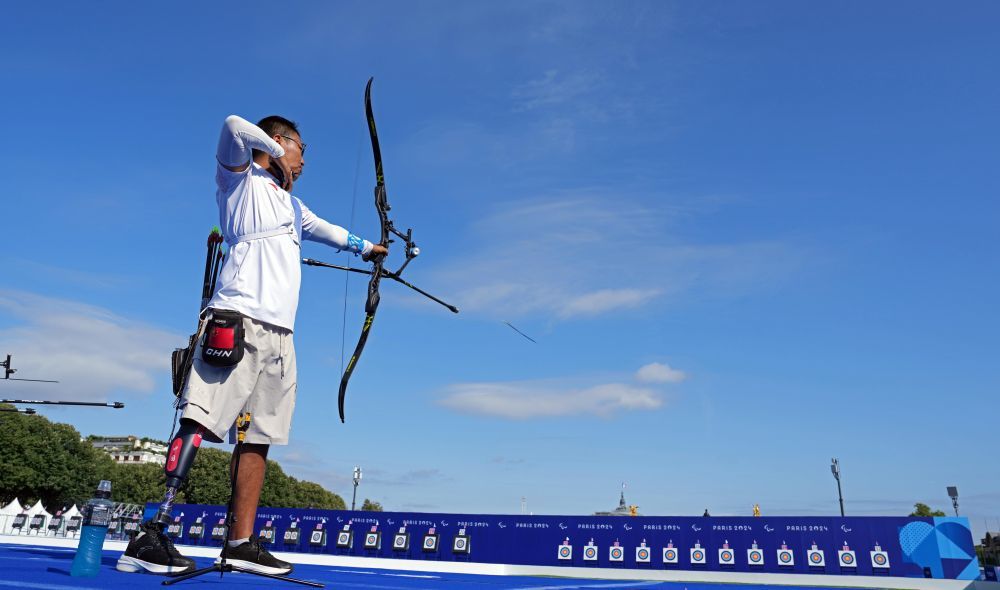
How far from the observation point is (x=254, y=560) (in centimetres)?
377

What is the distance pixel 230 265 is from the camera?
13.5ft

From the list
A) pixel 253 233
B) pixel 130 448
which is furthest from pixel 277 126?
pixel 130 448

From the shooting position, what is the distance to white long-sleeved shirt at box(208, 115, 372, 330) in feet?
13.1

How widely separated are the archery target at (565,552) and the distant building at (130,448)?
485ft

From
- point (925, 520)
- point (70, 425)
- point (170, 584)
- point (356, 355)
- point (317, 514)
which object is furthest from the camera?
point (70, 425)

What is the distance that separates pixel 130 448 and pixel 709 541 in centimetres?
16185

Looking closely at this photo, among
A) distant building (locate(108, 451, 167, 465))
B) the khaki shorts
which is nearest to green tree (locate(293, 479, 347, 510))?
distant building (locate(108, 451, 167, 465))

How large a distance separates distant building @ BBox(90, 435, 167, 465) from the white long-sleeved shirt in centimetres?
15912

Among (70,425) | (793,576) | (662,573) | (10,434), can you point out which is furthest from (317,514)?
(70,425)

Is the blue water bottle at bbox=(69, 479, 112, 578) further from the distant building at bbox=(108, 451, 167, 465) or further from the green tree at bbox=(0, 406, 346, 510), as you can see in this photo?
the distant building at bbox=(108, 451, 167, 465)

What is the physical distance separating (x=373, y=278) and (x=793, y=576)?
14.9 m

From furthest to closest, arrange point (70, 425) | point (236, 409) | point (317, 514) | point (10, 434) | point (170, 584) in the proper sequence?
point (70, 425) → point (10, 434) → point (317, 514) → point (236, 409) → point (170, 584)

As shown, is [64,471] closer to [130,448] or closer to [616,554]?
[616,554]

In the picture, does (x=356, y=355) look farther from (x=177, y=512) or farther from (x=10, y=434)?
(x=10, y=434)
